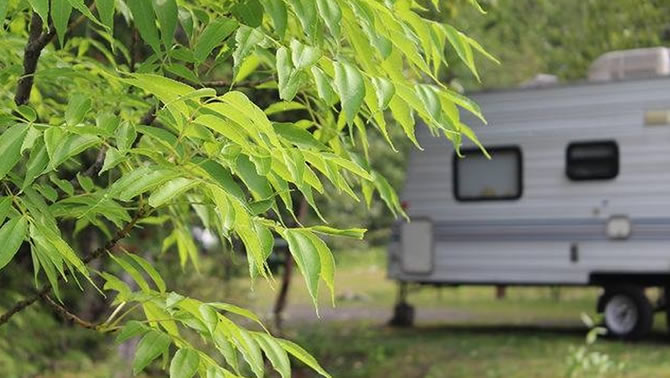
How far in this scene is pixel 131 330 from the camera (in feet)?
7.60

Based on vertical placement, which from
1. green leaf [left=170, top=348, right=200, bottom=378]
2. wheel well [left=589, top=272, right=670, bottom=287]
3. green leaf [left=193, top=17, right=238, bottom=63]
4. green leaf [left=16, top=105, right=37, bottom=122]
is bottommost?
wheel well [left=589, top=272, right=670, bottom=287]

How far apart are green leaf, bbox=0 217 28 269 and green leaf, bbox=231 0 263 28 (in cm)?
58

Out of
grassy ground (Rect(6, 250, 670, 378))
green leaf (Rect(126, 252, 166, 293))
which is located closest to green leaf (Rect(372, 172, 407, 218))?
green leaf (Rect(126, 252, 166, 293))

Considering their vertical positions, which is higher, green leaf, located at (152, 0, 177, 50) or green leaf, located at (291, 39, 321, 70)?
green leaf, located at (152, 0, 177, 50)

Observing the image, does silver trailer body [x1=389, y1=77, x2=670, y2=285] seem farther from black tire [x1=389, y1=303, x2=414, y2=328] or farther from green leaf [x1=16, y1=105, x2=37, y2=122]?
green leaf [x1=16, y1=105, x2=37, y2=122]

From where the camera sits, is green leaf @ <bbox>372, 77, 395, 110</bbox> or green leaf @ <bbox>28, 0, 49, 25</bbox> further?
green leaf @ <bbox>372, 77, 395, 110</bbox>

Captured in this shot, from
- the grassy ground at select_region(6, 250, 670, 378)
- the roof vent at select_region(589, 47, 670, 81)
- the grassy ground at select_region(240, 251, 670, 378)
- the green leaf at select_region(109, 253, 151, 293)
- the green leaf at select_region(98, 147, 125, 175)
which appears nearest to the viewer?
the green leaf at select_region(98, 147, 125, 175)

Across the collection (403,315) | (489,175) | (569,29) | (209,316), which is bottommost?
(403,315)

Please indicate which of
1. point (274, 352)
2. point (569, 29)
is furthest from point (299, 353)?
point (569, 29)

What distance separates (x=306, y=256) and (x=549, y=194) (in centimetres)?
1111

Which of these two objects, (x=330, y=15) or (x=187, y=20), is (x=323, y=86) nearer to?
(x=330, y=15)

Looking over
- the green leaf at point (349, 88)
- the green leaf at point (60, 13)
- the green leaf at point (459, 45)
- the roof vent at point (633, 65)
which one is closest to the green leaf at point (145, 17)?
the green leaf at point (60, 13)

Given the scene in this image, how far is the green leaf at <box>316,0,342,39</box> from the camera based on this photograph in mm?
2088

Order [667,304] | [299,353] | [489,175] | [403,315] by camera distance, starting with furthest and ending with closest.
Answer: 1. [403,315]
2. [489,175]
3. [667,304]
4. [299,353]
